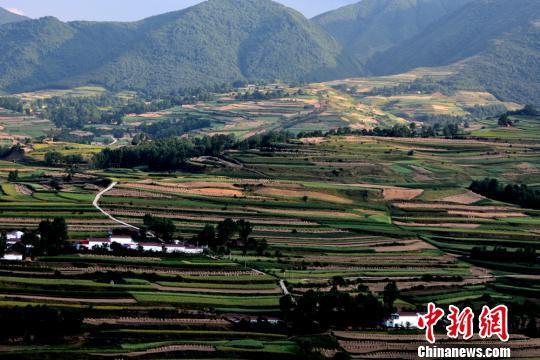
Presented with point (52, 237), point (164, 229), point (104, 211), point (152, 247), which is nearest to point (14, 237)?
point (52, 237)

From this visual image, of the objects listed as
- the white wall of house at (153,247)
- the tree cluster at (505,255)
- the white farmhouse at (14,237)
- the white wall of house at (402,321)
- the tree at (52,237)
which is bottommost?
the white wall of house at (402,321)

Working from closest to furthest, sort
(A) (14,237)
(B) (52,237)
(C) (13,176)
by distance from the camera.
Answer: (B) (52,237)
(A) (14,237)
(C) (13,176)

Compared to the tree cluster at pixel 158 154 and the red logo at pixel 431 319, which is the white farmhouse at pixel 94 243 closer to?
the red logo at pixel 431 319

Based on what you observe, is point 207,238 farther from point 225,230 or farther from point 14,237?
point 14,237

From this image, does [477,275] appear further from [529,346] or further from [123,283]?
[123,283]

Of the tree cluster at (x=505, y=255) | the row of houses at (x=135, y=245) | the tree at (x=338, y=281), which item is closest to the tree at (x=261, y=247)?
the row of houses at (x=135, y=245)

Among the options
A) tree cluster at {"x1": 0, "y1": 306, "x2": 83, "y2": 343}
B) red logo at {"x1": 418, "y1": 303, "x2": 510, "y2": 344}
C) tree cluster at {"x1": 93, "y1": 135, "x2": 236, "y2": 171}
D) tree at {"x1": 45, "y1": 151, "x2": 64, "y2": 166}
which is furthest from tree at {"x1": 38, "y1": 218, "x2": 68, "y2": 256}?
tree at {"x1": 45, "y1": 151, "x2": 64, "y2": 166}

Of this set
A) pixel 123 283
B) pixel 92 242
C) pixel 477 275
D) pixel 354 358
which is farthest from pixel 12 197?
pixel 354 358
